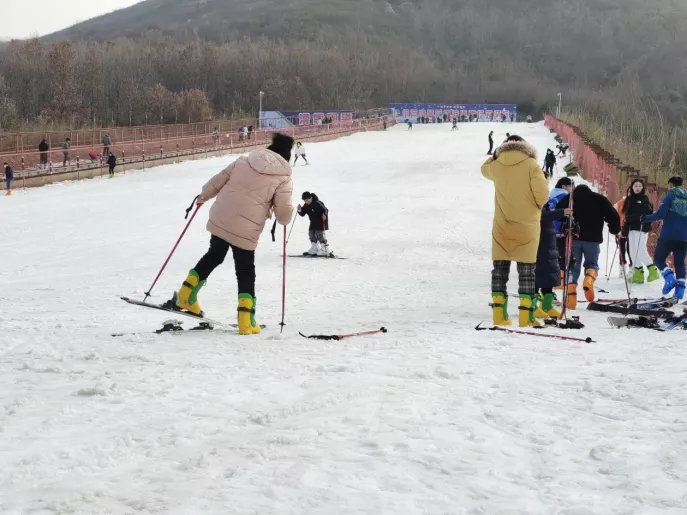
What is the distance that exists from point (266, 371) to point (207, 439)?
1277mm

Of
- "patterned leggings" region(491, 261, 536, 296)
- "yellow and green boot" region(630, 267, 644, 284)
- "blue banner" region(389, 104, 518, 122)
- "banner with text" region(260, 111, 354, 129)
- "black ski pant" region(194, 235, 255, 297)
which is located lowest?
"yellow and green boot" region(630, 267, 644, 284)

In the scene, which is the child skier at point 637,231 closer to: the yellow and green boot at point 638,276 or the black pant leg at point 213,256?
the yellow and green boot at point 638,276

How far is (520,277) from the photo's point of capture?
7.22 meters

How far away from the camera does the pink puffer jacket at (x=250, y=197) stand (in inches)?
252

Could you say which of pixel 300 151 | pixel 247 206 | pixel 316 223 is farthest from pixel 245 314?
pixel 300 151

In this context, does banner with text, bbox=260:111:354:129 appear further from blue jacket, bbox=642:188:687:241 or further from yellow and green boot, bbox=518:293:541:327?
yellow and green boot, bbox=518:293:541:327

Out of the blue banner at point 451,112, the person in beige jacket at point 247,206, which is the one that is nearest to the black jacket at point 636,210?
the person in beige jacket at point 247,206

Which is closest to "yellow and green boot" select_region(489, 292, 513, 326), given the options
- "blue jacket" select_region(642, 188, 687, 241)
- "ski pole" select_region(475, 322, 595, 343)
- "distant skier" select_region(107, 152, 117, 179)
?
"ski pole" select_region(475, 322, 595, 343)

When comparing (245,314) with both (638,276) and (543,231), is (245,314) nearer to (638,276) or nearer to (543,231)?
(543,231)

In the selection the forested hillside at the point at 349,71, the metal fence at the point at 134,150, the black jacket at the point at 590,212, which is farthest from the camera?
the forested hillside at the point at 349,71

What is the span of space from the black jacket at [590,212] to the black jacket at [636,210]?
2.13 metres

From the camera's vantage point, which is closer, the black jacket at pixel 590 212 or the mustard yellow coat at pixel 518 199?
the mustard yellow coat at pixel 518 199

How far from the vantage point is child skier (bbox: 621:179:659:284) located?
10.9 metres

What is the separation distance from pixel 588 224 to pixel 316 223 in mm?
5460
